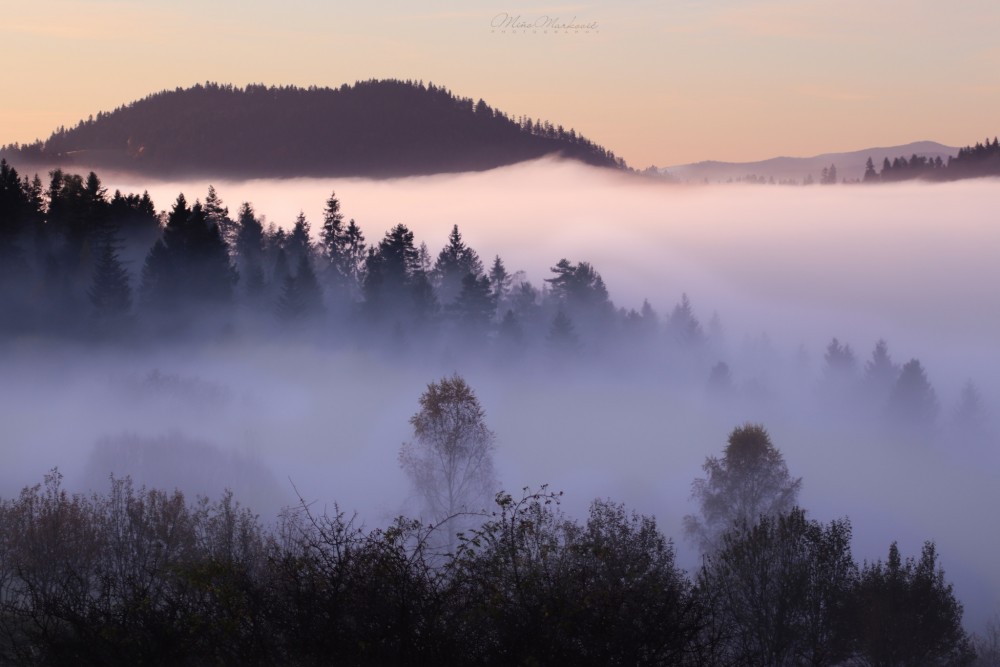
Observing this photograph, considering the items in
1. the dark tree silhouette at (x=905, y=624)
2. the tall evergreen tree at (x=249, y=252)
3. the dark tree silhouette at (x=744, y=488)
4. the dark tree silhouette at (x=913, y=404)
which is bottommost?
the dark tree silhouette at (x=913, y=404)

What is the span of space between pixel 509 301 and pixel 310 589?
4908 inches

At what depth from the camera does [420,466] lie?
76.1 m

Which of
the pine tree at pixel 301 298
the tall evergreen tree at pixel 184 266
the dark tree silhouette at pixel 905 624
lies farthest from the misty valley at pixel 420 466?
the pine tree at pixel 301 298

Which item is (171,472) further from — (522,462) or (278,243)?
(278,243)

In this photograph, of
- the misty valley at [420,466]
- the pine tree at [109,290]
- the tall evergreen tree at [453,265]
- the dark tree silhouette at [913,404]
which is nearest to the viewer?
the misty valley at [420,466]

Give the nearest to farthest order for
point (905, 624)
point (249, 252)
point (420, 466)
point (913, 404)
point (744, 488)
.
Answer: point (905, 624) < point (744, 488) < point (420, 466) < point (249, 252) < point (913, 404)

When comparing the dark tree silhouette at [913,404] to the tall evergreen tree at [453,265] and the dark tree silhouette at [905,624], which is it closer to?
the tall evergreen tree at [453,265]

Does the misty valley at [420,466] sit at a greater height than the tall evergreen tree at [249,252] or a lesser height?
lesser

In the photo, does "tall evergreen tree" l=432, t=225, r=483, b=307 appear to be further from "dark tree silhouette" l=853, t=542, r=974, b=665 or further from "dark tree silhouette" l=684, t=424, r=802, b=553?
"dark tree silhouette" l=853, t=542, r=974, b=665

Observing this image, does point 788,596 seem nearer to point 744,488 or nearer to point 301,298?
point 744,488

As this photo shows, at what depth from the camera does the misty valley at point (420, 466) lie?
81.1 ft

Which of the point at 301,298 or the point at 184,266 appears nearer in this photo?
the point at 184,266

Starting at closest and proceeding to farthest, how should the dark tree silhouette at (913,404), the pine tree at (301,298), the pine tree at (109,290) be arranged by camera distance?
1. the pine tree at (109,290)
2. the pine tree at (301,298)
3. the dark tree silhouette at (913,404)

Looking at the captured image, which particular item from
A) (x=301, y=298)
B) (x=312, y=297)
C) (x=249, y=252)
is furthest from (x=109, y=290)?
(x=249, y=252)
